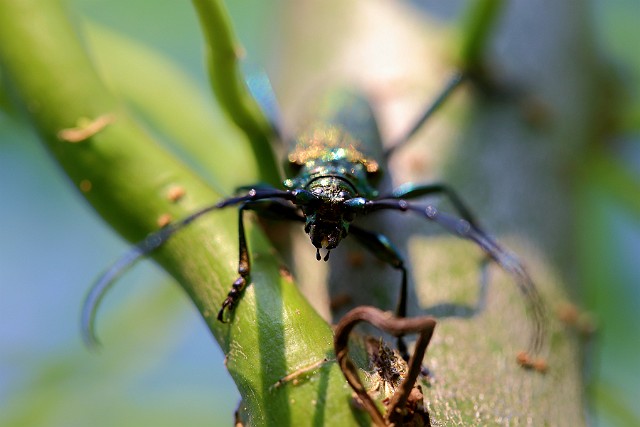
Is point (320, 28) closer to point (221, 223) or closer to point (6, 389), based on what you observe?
point (221, 223)

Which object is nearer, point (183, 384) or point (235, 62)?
point (235, 62)

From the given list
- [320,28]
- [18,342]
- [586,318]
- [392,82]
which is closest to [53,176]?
[18,342]

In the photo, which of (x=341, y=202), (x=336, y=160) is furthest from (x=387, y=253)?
(x=336, y=160)

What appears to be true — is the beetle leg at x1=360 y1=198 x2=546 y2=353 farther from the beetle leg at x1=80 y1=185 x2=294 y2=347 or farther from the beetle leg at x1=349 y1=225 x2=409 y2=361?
the beetle leg at x1=80 y1=185 x2=294 y2=347

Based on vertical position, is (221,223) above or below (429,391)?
above

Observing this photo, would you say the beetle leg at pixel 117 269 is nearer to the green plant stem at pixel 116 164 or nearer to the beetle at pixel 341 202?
the beetle at pixel 341 202

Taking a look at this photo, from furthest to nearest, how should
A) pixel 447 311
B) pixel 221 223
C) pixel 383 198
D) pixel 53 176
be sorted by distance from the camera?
pixel 53 176
pixel 383 198
pixel 447 311
pixel 221 223

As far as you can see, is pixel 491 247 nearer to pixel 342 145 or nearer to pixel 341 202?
pixel 341 202

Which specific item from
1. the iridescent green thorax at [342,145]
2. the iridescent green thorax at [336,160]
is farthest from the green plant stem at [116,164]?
the iridescent green thorax at [342,145]
